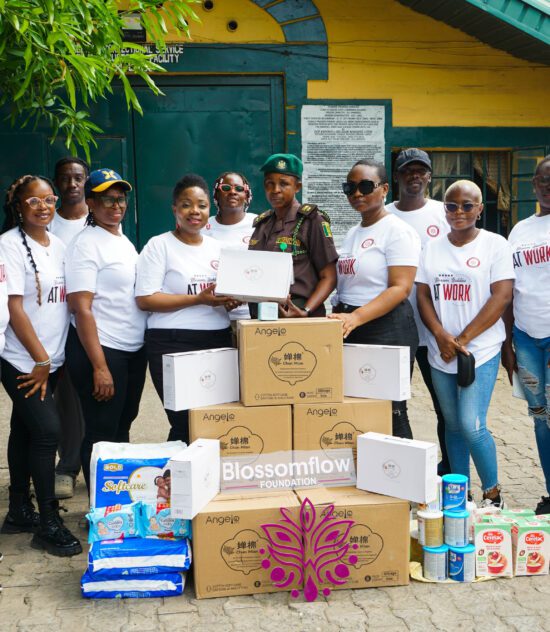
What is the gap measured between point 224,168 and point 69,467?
4210 millimetres

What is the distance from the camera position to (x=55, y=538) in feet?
12.8

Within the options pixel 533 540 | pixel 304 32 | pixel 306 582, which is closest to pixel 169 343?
pixel 306 582

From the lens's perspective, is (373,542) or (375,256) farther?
(375,256)

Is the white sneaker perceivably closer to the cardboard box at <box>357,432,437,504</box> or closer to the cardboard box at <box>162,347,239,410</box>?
the cardboard box at <box>162,347,239,410</box>

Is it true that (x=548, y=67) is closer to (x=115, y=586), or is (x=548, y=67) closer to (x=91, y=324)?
(x=91, y=324)

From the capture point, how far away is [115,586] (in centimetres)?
343

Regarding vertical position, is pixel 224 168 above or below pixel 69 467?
above

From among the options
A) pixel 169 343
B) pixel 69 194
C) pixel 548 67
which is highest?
pixel 548 67

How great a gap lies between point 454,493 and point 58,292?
228cm

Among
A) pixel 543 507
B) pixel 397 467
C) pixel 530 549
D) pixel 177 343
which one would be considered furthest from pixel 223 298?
pixel 543 507

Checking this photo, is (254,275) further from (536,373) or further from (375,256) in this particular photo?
A: (536,373)

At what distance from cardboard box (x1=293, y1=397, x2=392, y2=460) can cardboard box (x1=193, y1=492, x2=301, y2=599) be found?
36cm

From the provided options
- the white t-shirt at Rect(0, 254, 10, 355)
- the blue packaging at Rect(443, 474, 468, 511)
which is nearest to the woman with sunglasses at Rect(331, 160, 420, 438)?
the blue packaging at Rect(443, 474, 468, 511)

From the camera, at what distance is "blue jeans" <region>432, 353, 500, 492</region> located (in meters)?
4.00
